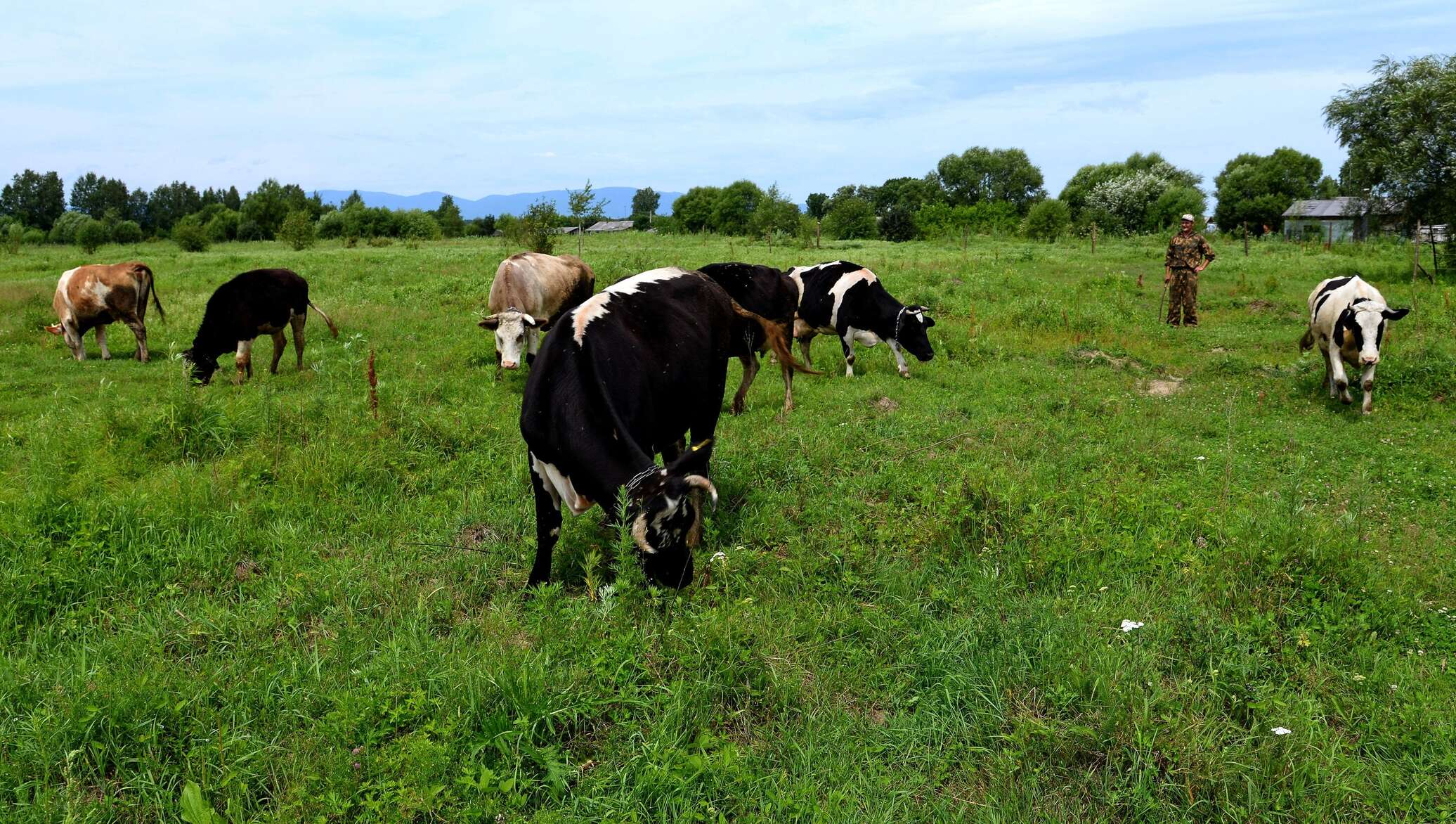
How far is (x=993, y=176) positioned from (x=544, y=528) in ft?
341

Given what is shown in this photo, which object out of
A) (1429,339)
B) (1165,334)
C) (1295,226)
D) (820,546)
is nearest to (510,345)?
(820,546)

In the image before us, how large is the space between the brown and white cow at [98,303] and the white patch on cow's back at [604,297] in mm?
11478

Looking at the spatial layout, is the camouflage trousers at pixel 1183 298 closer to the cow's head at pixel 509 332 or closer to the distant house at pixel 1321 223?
the cow's head at pixel 509 332

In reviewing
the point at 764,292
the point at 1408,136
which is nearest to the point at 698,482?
the point at 764,292

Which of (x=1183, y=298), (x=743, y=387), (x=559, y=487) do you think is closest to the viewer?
(x=559, y=487)

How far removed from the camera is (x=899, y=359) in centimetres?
1254

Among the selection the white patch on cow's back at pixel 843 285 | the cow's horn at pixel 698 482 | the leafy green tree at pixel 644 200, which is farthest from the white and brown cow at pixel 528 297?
the leafy green tree at pixel 644 200

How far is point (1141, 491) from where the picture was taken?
22.0ft

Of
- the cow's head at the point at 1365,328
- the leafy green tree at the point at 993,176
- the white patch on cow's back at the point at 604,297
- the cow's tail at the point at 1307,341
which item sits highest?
the leafy green tree at the point at 993,176

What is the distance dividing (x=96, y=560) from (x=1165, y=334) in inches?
636

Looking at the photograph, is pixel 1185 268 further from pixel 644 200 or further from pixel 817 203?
pixel 644 200

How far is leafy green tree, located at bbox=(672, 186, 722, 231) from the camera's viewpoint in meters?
83.1

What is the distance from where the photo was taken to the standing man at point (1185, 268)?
16.3 metres

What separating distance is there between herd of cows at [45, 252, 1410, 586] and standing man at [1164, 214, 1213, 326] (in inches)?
158
